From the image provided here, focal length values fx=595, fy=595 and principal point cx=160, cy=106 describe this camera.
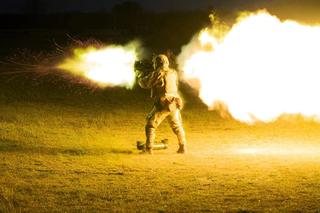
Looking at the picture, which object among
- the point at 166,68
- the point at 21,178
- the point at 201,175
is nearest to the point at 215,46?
the point at 166,68

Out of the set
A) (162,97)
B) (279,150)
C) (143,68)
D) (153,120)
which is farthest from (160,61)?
(279,150)

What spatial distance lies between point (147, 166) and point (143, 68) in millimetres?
3202

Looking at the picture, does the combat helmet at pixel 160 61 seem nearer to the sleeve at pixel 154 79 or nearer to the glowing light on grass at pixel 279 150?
the sleeve at pixel 154 79

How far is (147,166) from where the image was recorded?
476 inches

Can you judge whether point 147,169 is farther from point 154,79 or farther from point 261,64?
point 261,64

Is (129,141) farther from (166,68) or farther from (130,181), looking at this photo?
(130,181)

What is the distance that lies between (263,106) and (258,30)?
91.3 inches

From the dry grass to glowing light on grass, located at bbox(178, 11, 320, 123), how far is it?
994 mm

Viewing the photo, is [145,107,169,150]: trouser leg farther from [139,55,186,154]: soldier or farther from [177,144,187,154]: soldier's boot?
[177,144,187,154]: soldier's boot

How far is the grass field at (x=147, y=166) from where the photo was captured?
30.3ft

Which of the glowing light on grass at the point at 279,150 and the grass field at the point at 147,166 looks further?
the glowing light on grass at the point at 279,150

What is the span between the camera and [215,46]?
16719 mm

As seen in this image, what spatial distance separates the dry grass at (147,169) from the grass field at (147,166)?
0.7 inches

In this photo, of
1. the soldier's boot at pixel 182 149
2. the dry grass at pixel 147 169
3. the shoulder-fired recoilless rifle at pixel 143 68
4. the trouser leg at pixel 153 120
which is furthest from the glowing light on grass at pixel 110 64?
the soldier's boot at pixel 182 149
